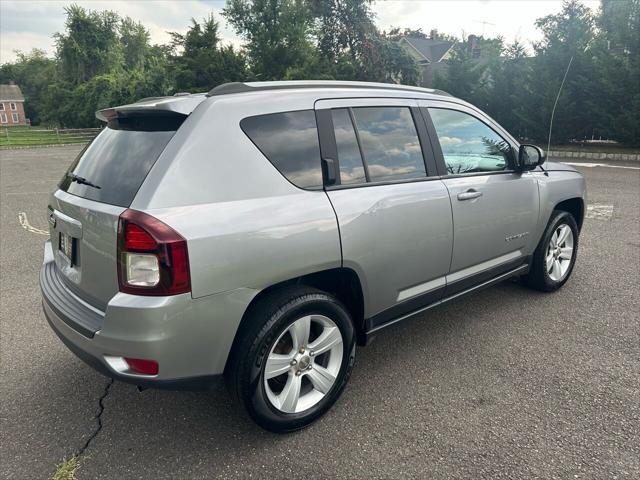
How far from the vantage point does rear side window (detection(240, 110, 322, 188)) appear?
7.33ft

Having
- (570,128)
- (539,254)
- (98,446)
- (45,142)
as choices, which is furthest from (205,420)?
(45,142)

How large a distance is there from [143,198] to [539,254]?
3.37 m

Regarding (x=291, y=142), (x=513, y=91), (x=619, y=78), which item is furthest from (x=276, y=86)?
(x=513, y=91)

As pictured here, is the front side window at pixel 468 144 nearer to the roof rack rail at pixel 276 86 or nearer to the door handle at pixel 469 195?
the door handle at pixel 469 195

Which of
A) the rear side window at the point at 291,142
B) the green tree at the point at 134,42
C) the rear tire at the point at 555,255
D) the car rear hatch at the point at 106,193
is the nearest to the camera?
the car rear hatch at the point at 106,193

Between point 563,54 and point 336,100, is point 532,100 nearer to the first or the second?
point 563,54

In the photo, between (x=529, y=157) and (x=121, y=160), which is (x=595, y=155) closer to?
(x=529, y=157)

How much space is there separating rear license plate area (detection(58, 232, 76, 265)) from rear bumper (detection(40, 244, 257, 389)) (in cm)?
33

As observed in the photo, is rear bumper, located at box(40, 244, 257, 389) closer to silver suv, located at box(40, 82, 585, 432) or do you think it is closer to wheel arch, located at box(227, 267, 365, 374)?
silver suv, located at box(40, 82, 585, 432)

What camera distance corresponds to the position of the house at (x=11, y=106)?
76.5 m

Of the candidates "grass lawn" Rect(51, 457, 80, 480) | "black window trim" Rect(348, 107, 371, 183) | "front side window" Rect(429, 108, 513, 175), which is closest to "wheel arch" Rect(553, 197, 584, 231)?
"front side window" Rect(429, 108, 513, 175)

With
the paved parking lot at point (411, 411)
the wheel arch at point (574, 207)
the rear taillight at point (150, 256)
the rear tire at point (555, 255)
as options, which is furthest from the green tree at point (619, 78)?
the rear taillight at point (150, 256)

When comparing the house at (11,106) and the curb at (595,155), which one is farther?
the house at (11,106)

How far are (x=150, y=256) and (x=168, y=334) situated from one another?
0.35m
